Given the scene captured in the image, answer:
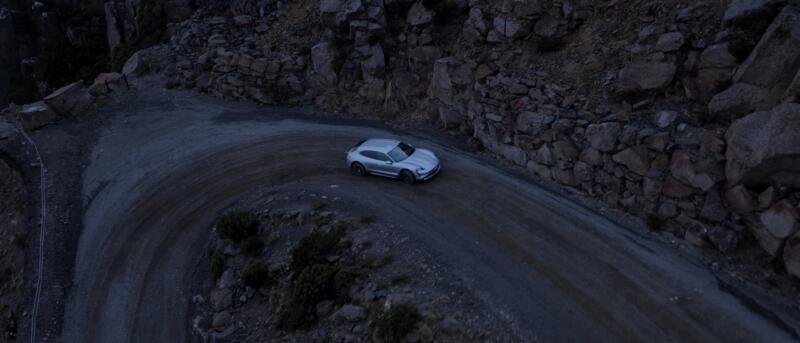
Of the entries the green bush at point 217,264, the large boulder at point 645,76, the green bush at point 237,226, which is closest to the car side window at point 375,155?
the green bush at point 237,226

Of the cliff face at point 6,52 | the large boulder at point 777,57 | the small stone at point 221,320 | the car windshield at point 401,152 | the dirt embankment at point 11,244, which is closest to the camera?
the large boulder at point 777,57

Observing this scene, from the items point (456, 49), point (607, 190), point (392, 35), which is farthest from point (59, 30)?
point (607, 190)

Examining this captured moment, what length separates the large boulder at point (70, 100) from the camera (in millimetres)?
29375

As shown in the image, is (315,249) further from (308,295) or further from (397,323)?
(397,323)

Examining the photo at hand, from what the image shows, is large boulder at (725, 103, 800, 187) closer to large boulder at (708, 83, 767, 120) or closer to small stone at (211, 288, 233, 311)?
large boulder at (708, 83, 767, 120)

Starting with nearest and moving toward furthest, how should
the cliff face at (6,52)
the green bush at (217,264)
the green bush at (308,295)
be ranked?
the green bush at (308,295), the green bush at (217,264), the cliff face at (6,52)

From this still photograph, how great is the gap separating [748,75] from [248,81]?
2599cm

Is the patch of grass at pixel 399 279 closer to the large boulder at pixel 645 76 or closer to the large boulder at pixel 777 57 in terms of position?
the large boulder at pixel 645 76

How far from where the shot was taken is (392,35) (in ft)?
93.2

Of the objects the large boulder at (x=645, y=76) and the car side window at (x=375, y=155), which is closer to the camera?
the large boulder at (x=645, y=76)

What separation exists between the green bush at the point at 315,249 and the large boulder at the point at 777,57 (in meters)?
15.3

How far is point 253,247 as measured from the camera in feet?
61.1

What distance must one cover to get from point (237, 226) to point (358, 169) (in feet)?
18.8

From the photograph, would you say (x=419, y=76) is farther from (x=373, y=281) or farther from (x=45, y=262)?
(x=45, y=262)
